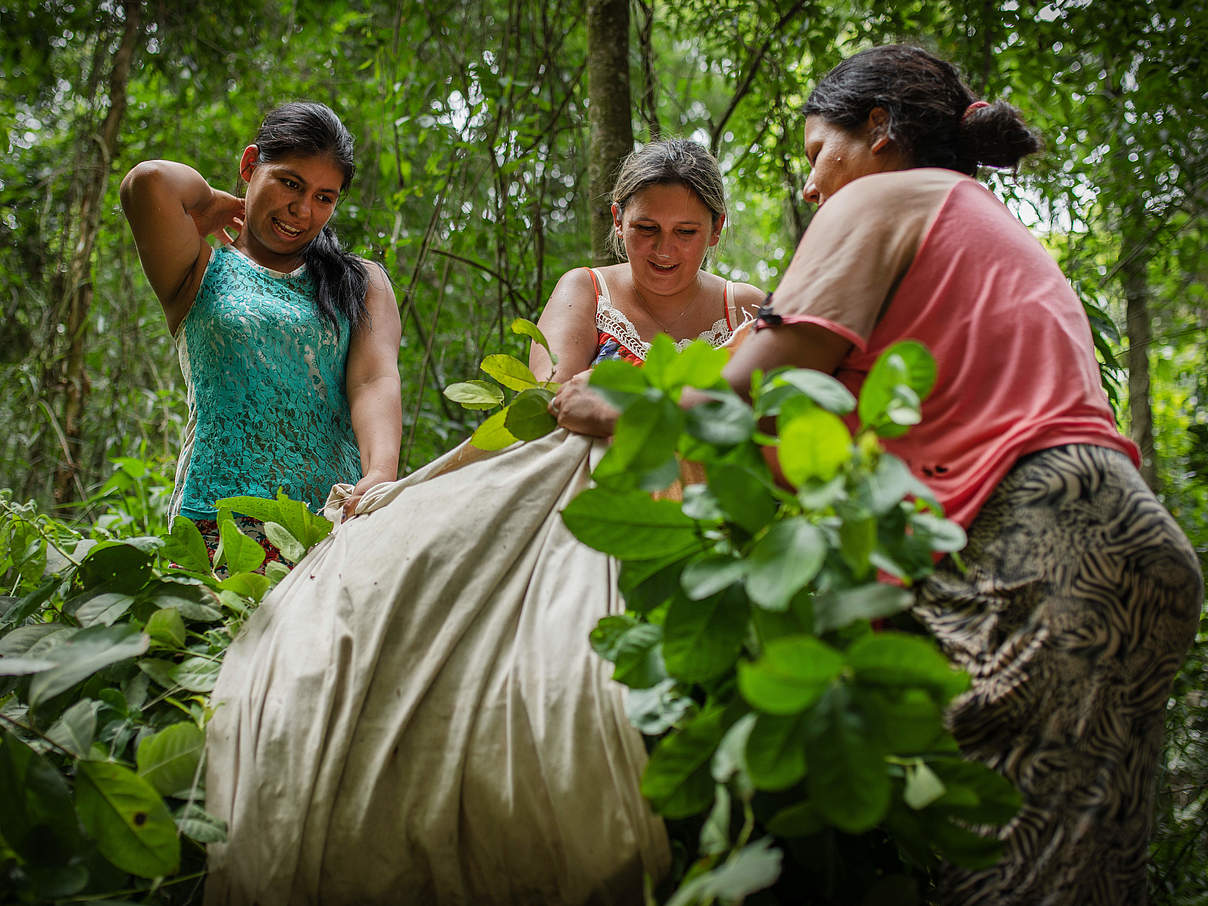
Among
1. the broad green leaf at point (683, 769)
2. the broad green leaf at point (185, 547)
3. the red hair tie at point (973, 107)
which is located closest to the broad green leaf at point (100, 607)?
the broad green leaf at point (185, 547)

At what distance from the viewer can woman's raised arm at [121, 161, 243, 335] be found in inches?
86.9

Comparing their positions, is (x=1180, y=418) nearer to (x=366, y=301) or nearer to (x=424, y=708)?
(x=366, y=301)

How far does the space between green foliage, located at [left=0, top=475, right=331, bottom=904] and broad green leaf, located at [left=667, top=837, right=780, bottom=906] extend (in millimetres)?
632

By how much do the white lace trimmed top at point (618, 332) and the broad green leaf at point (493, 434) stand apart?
0.62 m

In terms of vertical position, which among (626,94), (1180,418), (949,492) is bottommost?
(1180,418)

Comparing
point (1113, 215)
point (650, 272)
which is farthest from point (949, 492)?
point (1113, 215)

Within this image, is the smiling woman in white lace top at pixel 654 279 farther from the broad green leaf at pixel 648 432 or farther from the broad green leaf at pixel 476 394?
the broad green leaf at pixel 648 432

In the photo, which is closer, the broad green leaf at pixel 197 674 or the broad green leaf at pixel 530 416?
the broad green leaf at pixel 197 674

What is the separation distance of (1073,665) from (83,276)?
4.02m

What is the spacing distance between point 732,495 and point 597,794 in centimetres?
45

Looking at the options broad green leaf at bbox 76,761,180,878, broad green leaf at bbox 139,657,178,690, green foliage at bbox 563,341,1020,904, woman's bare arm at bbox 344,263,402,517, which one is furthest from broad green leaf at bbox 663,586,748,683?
woman's bare arm at bbox 344,263,402,517

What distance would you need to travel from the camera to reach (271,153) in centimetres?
228

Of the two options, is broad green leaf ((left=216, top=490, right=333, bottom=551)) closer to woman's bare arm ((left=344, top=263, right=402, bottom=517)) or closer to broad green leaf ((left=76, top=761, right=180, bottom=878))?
woman's bare arm ((left=344, top=263, right=402, bottom=517))

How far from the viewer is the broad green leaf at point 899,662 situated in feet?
2.78
